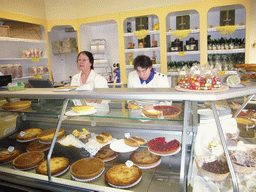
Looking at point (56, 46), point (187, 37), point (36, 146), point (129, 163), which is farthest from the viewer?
point (56, 46)

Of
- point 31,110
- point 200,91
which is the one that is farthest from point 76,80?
point 200,91

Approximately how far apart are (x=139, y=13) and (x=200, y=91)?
11.5ft

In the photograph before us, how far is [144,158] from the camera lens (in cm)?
174

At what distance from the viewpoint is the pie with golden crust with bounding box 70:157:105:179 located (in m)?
1.59

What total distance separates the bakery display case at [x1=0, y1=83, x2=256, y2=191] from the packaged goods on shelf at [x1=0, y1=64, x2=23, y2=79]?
2357mm

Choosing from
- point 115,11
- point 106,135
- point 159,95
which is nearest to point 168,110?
point 159,95

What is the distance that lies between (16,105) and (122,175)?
145 cm

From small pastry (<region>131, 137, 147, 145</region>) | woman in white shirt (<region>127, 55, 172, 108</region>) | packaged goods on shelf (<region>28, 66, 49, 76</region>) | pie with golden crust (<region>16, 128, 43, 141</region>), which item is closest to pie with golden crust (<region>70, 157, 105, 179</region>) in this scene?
small pastry (<region>131, 137, 147, 145</region>)

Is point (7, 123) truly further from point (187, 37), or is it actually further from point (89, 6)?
point (187, 37)

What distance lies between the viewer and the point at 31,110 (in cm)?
216

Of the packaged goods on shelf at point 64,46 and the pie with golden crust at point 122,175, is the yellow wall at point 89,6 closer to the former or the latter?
the packaged goods on shelf at point 64,46

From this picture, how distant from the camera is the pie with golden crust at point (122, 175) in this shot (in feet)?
4.88

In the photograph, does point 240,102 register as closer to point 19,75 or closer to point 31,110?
point 31,110

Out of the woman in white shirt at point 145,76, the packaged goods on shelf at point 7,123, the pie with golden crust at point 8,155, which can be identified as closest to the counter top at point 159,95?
the pie with golden crust at point 8,155
